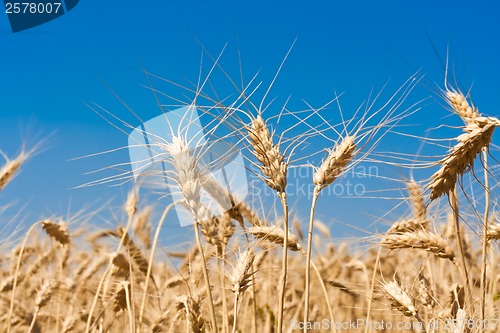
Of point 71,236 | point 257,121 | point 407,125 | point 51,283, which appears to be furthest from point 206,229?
point 71,236

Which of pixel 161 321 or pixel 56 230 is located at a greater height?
pixel 56 230

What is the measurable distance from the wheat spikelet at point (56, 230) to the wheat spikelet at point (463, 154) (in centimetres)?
281

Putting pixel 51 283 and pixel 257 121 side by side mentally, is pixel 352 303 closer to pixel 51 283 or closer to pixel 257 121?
pixel 51 283

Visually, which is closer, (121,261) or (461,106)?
(461,106)

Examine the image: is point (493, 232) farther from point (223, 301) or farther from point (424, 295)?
point (223, 301)

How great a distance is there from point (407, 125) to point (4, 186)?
2552 millimetres

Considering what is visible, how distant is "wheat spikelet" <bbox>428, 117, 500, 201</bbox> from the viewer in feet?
6.27

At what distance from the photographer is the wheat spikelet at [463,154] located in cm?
191

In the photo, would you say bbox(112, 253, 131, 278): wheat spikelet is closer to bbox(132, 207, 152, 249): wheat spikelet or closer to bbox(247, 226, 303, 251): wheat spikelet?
bbox(132, 207, 152, 249): wheat spikelet

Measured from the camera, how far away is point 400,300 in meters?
2.30

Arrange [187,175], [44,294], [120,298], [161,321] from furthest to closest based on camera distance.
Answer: [44,294], [120,298], [161,321], [187,175]

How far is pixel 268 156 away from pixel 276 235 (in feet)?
2.37

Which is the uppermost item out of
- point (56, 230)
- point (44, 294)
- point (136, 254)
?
point (56, 230)

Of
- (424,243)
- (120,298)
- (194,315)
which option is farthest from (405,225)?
(120,298)
